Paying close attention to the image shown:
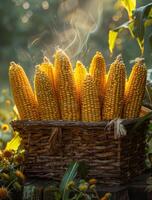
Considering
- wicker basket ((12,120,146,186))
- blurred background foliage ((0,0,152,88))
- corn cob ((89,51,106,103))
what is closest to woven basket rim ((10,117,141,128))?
wicker basket ((12,120,146,186))

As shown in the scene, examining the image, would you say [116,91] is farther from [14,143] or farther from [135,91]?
[14,143]

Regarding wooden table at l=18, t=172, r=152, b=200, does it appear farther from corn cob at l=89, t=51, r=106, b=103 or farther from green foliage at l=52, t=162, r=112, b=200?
corn cob at l=89, t=51, r=106, b=103

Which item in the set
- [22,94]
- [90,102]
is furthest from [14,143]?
[90,102]

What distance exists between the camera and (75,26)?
117 inches

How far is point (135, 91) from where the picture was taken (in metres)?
1.62

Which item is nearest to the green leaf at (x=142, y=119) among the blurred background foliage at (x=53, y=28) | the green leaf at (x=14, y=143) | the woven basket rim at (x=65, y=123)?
the woven basket rim at (x=65, y=123)

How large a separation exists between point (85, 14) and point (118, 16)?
17cm

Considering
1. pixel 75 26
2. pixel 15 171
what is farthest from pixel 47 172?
pixel 75 26

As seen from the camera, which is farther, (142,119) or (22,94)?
(22,94)

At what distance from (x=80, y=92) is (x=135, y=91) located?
14 centimetres

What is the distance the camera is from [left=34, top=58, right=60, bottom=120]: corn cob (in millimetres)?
1626

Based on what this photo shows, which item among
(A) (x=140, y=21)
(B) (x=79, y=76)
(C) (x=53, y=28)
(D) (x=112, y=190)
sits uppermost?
(C) (x=53, y=28)

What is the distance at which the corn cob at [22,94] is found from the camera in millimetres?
1651

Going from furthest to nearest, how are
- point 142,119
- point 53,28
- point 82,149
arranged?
point 53,28 < point 82,149 < point 142,119
